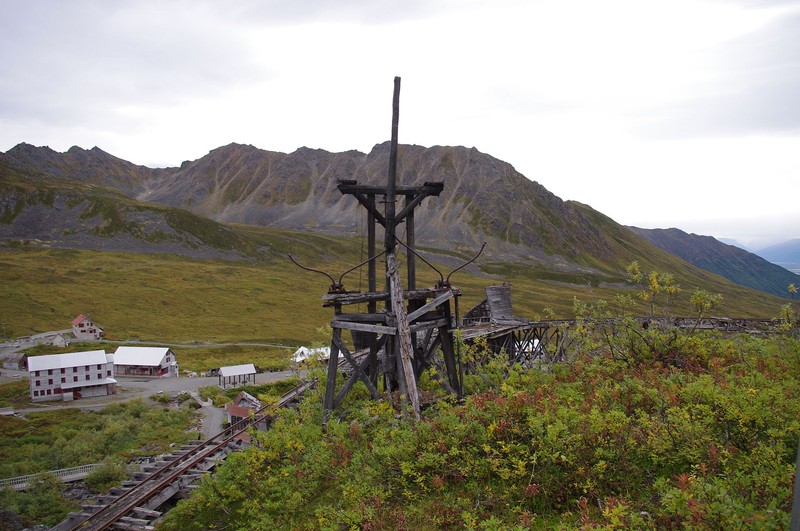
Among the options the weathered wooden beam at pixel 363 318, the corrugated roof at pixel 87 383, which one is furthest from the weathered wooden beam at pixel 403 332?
the corrugated roof at pixel 87 383

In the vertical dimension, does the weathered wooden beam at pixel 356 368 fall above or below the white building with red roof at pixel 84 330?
above

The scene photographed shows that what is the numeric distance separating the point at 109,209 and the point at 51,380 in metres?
148

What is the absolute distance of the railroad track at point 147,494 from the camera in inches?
542

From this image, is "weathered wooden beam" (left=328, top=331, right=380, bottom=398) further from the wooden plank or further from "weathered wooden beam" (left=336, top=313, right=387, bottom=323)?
"weathered wooden beam" (left=336, top=313, right=387, bottom=323)

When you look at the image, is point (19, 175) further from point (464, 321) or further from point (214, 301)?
point (464, 321)

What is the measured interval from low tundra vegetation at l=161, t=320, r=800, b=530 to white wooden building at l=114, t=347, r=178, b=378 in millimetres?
53661

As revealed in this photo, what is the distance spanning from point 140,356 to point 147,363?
7.25 ft

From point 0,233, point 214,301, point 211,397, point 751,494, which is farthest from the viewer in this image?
point 0,233

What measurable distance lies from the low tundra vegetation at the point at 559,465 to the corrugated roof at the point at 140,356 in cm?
5378

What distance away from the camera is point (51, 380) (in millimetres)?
46344

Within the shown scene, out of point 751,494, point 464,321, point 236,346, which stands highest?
point 751,494

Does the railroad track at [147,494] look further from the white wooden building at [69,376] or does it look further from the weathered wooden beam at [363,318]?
the white wooden building at [69,376]

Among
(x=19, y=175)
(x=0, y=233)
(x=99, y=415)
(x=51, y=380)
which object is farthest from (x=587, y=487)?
(x=19, y=175)

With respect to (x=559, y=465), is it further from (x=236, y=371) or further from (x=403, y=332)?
(x=236, y=371)
